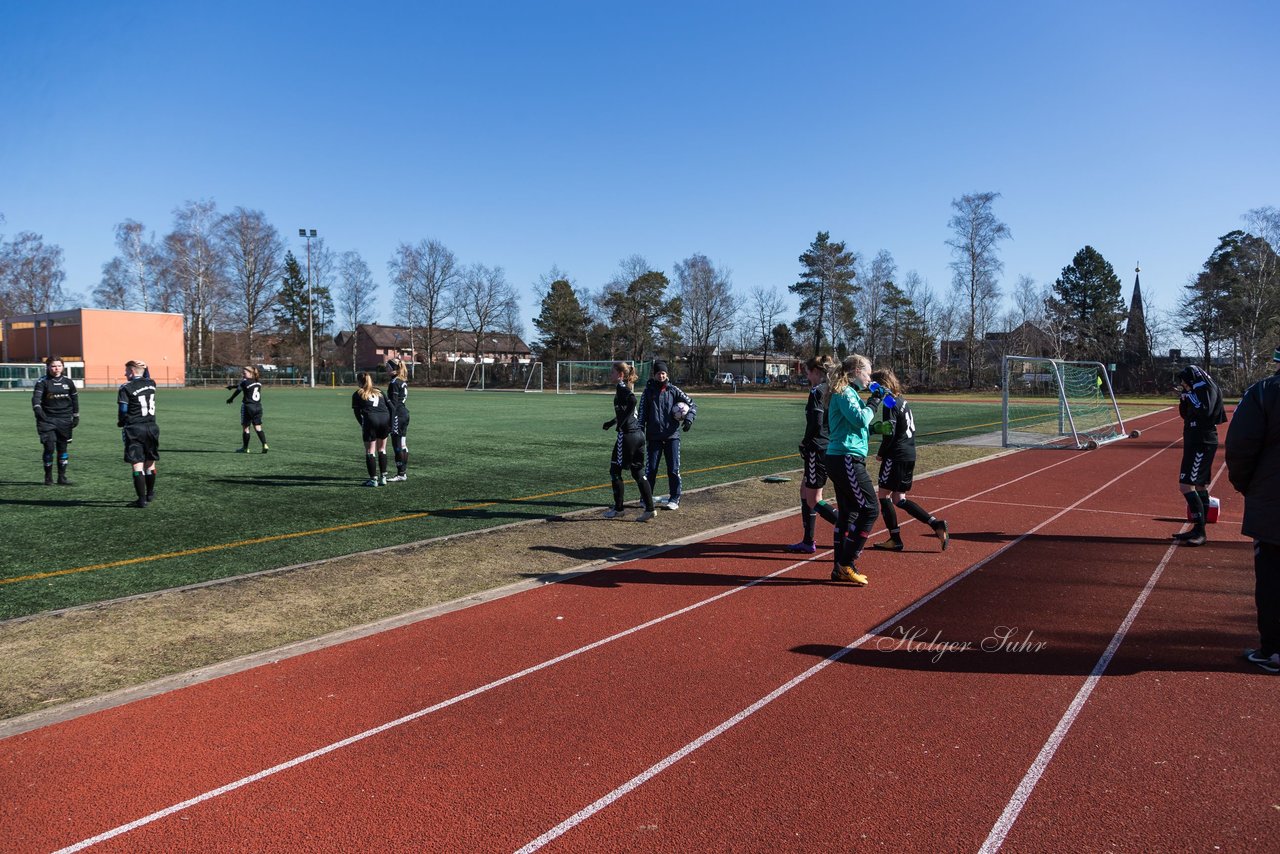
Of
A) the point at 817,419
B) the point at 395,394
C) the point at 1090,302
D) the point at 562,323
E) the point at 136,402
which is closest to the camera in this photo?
the point at 817,419

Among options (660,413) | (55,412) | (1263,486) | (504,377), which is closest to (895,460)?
(660,413)

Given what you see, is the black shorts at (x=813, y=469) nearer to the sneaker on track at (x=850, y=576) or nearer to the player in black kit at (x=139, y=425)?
the sneaker on track at (x=850, y=576)

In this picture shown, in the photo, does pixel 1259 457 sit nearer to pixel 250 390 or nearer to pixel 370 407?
pixel 370 407

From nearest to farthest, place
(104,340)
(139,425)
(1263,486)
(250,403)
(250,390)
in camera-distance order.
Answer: (1263,486)
(139,425)
(250,390)
(250,403)
(104,340)

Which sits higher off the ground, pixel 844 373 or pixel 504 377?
pixel 504 377

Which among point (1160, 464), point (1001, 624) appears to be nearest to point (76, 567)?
point (1001, 624)

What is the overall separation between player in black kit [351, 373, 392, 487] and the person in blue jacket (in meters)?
7.79

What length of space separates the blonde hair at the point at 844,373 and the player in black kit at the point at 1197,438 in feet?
12.7

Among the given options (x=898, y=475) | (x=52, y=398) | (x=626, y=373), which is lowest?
(x=898, y=475)

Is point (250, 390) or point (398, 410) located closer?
point (398, 410)

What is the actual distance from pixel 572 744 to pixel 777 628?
2207 mm

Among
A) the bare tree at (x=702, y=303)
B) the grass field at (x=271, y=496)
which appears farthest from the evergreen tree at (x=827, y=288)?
the grass field at (x=271, y=496)

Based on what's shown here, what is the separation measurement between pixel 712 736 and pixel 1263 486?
3701 millimetres

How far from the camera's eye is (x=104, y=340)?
61000mm
